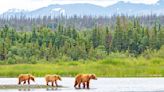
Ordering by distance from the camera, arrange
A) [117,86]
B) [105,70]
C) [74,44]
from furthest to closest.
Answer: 1. [74,44]
2. [105,70]
3. [117,86]

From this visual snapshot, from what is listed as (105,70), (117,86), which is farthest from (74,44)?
(117,86)

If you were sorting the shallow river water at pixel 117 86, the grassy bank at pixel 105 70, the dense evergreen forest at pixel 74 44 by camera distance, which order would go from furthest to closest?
the dense evergreen forest at pixel 74 44
the grassy bank at pixel 105 70
the shallow river water at pixel 117 86

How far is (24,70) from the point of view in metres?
80.0

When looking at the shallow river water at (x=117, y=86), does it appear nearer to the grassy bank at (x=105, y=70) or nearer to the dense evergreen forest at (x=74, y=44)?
the grassy bank at (x=105, y=70)

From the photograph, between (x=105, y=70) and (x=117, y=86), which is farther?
(x=105, y=70)

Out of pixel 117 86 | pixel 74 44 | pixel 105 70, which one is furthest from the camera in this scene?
pixel 74 44

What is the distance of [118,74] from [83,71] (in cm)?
581

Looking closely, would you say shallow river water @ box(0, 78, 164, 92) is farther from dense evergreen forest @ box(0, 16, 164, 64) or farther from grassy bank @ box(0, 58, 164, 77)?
dense evergreen forest @ box(0, 16, 164, 64)

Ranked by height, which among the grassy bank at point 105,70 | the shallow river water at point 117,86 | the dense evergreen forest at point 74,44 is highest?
the shallow river water at point 117,86

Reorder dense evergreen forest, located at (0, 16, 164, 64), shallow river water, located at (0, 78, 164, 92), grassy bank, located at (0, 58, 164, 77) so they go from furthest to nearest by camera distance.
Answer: dense evergreen forest, located at (0, 16, 164, 64) < grassy bank, located at (0, 58, 164, 77) < shallow river water, located at (0, 78, 164, 92)

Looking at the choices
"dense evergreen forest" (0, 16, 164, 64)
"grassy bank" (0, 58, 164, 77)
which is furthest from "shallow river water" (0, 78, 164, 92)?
"dense evergreen forest" (0, 16, 164, 64)

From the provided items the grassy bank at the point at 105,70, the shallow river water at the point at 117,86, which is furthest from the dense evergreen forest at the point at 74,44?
the shallow river water at the point at 117,86

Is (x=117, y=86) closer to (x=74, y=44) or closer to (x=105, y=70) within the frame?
(x=105, y=70)

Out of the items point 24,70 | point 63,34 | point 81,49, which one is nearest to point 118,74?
point 24,70
